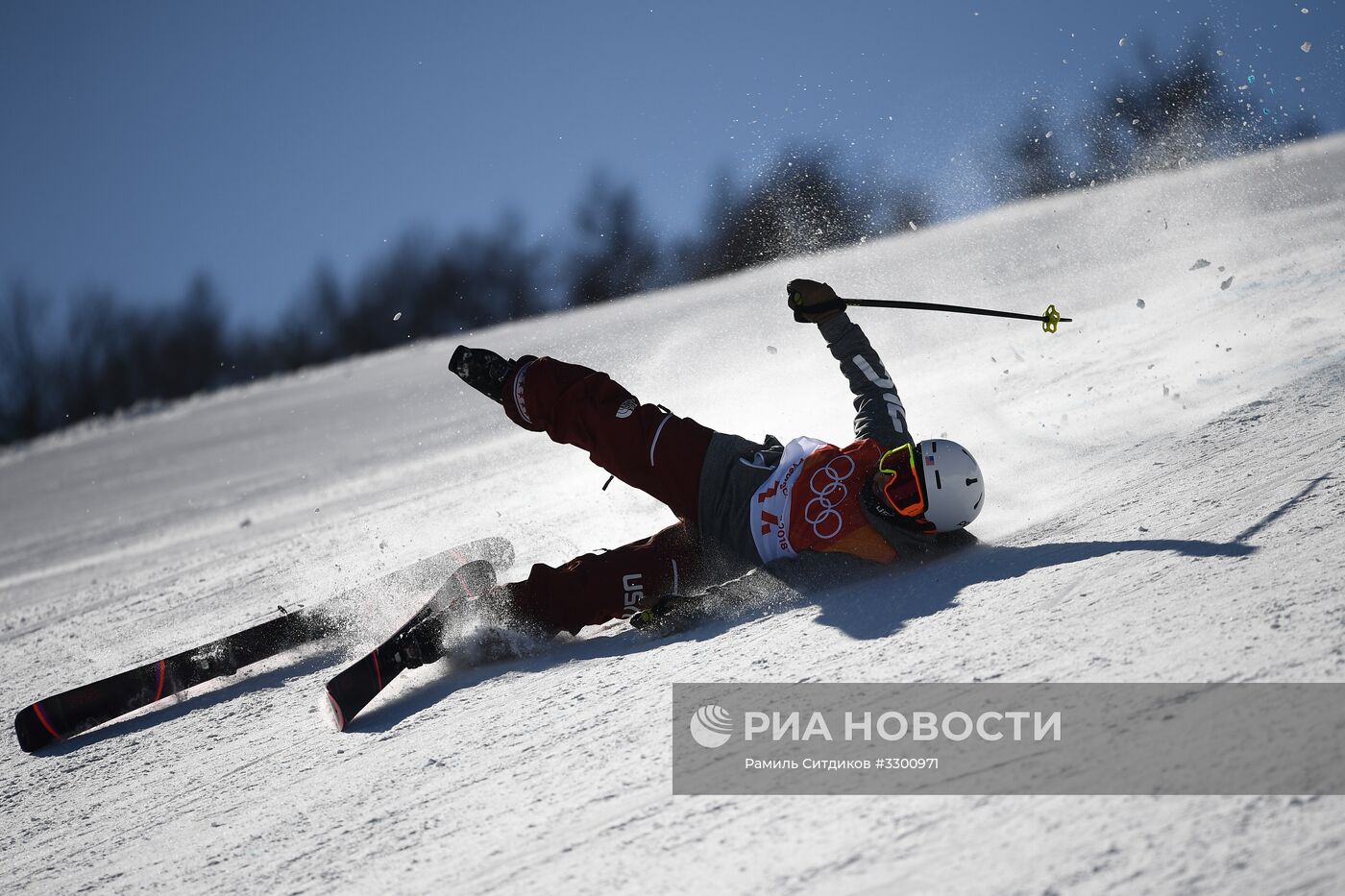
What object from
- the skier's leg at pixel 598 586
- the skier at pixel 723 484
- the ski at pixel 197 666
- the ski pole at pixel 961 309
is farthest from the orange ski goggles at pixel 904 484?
the ski at pixel 197 666

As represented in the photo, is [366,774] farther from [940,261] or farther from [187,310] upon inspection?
[187,310]

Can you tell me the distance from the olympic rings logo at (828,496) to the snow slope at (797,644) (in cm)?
22

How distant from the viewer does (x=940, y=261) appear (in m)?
10.9

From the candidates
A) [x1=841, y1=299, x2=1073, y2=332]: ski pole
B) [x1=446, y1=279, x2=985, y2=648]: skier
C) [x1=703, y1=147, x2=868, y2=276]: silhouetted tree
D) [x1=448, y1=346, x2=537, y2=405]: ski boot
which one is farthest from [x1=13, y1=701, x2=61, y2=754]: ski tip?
[x1=703, y1=147, x2=868, y2=276]: silhouetted tree

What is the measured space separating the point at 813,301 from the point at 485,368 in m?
1.13

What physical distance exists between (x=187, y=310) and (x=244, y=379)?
6.54m

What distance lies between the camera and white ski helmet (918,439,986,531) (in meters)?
2.99

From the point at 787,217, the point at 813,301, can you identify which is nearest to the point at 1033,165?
the point at 787,217

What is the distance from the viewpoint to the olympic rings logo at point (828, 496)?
3.09 meters

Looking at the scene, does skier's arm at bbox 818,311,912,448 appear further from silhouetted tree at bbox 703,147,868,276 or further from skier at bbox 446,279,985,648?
silhouetted tree at bbox 703,147,868,276

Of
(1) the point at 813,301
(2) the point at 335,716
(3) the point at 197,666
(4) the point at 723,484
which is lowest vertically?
(2) the point at 335,716

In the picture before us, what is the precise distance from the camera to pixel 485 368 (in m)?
3.62

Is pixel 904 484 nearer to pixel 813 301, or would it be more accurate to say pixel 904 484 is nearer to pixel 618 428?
pixel 813 301

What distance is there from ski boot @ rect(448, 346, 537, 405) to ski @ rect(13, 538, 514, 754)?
612 mm
